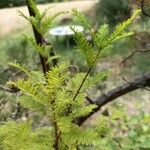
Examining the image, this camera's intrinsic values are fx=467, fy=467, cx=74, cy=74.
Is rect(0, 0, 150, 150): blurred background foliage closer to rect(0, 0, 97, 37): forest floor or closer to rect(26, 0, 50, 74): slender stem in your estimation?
rect(26, 0, 50, 74): slender stem

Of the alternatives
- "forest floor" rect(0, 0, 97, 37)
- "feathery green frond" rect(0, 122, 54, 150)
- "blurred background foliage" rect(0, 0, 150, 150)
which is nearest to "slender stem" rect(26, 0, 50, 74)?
"feathery green frond" rect(0, 122, 54, 150)

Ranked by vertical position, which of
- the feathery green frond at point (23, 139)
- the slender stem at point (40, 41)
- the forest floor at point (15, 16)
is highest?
the slender stem at point (40, 41)

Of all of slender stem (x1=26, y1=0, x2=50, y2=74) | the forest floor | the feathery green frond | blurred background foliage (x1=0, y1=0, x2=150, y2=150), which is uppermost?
slender stem (x1=26, y1=0, x2=50, y2=74)

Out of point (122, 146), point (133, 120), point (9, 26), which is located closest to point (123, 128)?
point (133, 120)

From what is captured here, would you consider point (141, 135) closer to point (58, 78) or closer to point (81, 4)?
point (58, 78)

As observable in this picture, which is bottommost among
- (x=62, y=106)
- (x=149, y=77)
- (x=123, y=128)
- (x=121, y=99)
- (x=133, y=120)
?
(x=121, y=99)

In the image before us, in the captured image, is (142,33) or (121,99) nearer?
(142,33)

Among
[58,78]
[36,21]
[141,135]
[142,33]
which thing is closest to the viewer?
[58,78]

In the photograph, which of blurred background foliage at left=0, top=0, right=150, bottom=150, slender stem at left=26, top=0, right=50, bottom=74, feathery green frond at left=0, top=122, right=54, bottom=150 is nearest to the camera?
feathery green frond at left=0, top=122, right=54, bottom=150

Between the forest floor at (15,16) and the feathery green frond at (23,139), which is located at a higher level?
the feathery green frond at (23,139)

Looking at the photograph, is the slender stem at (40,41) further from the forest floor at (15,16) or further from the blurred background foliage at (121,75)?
the forest floor at (15,16)

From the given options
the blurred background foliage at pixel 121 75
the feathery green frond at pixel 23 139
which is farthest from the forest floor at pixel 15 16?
the feathery green frond at pixel 23 139
